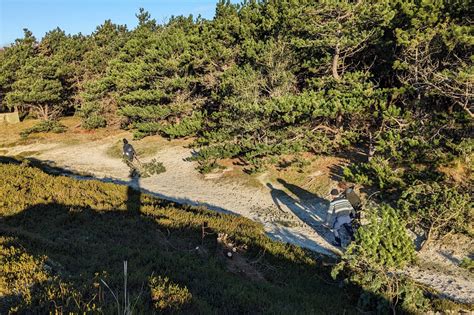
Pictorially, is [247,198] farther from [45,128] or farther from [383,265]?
[45,128]

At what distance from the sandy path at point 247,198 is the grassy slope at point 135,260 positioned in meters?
1.95

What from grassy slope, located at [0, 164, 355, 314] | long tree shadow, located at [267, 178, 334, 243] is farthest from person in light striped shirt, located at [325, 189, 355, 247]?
long tree shadow, located at [267, 178, 334, 243]

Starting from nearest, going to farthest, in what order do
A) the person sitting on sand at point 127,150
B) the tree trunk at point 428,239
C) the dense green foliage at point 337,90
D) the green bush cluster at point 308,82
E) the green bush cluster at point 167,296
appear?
the green bush cluster at point 167,296
the tree trunk at point 428,239
the dense green foliage at point 337,90
the green bush cluster at point 308,82
the person sitting on sand at point 127,150

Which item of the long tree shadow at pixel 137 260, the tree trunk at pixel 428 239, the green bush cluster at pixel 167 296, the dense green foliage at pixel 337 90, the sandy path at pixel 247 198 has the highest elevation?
the dense green foliage at pixel 337 90

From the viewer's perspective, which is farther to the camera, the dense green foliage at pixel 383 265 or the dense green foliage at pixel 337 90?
the dense green foliage at pixel 337 90

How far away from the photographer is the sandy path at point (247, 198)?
37.3 ft

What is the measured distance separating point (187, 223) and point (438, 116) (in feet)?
38.8

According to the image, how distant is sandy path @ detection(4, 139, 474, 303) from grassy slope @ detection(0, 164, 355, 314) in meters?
1.95

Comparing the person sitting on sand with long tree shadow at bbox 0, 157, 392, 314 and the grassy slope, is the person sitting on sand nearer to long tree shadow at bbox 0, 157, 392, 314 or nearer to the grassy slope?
the grassy slope

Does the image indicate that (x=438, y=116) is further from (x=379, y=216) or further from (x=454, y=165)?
(x=379, y=216)

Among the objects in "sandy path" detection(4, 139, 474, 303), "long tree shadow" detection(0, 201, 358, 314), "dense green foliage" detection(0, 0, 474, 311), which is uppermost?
→ "dense green foliage" detection(0, 0, 474, 311)

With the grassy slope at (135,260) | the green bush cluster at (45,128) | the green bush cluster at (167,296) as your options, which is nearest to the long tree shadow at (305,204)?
the grassy slope at (135,260)

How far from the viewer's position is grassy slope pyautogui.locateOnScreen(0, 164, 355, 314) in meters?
6.04

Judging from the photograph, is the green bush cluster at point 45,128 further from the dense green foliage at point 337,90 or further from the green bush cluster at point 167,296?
the green bush cluster at point 167,296
